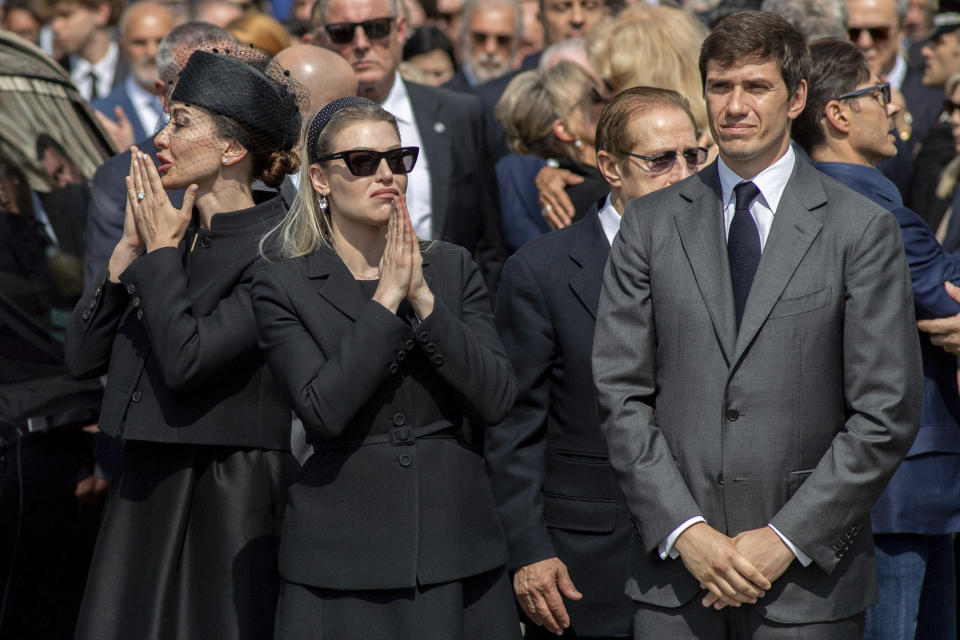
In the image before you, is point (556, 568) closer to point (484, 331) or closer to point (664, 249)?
point (484, 331)

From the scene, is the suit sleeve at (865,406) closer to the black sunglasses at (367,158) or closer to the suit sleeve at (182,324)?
the black sunglasses at (367,158)

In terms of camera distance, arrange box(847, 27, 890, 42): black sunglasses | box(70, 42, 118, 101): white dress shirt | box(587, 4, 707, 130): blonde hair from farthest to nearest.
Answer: box(70, 42, 118, 101): white dress shirt
box(847, 27, 890, 42): black sunglasses
box(587, 4, 707, 130): blonde hair

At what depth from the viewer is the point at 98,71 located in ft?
35.9

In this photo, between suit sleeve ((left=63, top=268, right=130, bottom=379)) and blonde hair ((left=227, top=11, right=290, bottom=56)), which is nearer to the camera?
suit sleeve ((left=63, top=268, right=130, bottom=379))

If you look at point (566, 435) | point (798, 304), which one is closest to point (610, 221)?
point (566, 435)

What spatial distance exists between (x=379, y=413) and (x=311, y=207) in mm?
679

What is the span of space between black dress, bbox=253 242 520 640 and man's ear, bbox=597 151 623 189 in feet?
2.95

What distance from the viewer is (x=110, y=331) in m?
4.15

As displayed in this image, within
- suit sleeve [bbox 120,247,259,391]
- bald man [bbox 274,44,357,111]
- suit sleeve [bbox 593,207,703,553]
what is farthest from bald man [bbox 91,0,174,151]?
suit sleeve [bbox 593,207,703,553]

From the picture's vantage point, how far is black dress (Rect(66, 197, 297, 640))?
13.1 ft

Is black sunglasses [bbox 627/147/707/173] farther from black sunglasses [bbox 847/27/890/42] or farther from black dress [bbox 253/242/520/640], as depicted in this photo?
black sunglasses [bbox 847/27/890/42]

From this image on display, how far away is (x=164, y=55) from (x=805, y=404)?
335 cm

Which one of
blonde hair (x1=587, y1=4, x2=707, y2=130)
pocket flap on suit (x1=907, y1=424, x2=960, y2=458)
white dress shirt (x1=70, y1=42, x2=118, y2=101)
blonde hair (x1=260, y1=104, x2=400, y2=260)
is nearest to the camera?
blonde hair (x1=260, y1=104, x2=400, y2=260)

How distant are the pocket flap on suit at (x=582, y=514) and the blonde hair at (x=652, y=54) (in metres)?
1.92
